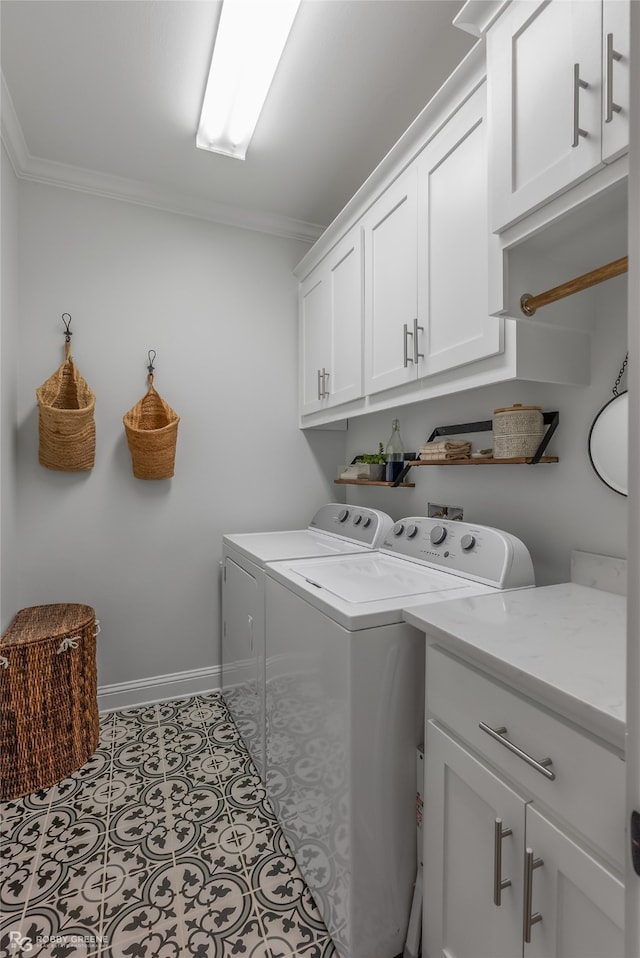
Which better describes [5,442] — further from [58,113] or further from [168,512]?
[58,113]

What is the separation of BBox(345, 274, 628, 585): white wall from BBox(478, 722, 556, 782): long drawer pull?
2.37ft

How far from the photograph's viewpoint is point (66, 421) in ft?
7.04

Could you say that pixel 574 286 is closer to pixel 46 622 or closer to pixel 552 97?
pixel 552 97

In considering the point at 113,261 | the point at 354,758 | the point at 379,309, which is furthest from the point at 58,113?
the point at 354,758

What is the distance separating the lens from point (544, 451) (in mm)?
1534

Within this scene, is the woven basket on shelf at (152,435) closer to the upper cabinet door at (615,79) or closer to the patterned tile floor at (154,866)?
the patterned tile floor at (154,866)

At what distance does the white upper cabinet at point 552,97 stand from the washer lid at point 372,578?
0.98 meters

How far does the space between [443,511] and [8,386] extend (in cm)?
198

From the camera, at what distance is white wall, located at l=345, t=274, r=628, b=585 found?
1351 millimetres

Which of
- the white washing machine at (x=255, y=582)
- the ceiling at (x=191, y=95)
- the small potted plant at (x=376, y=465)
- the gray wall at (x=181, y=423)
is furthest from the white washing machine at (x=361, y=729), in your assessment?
the ceiling at (x=191, y=95)

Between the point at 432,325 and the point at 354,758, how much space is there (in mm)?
1317

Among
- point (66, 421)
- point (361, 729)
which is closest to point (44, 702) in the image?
point (66, 421)

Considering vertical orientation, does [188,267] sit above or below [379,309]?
above

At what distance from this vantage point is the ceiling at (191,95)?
152cm
